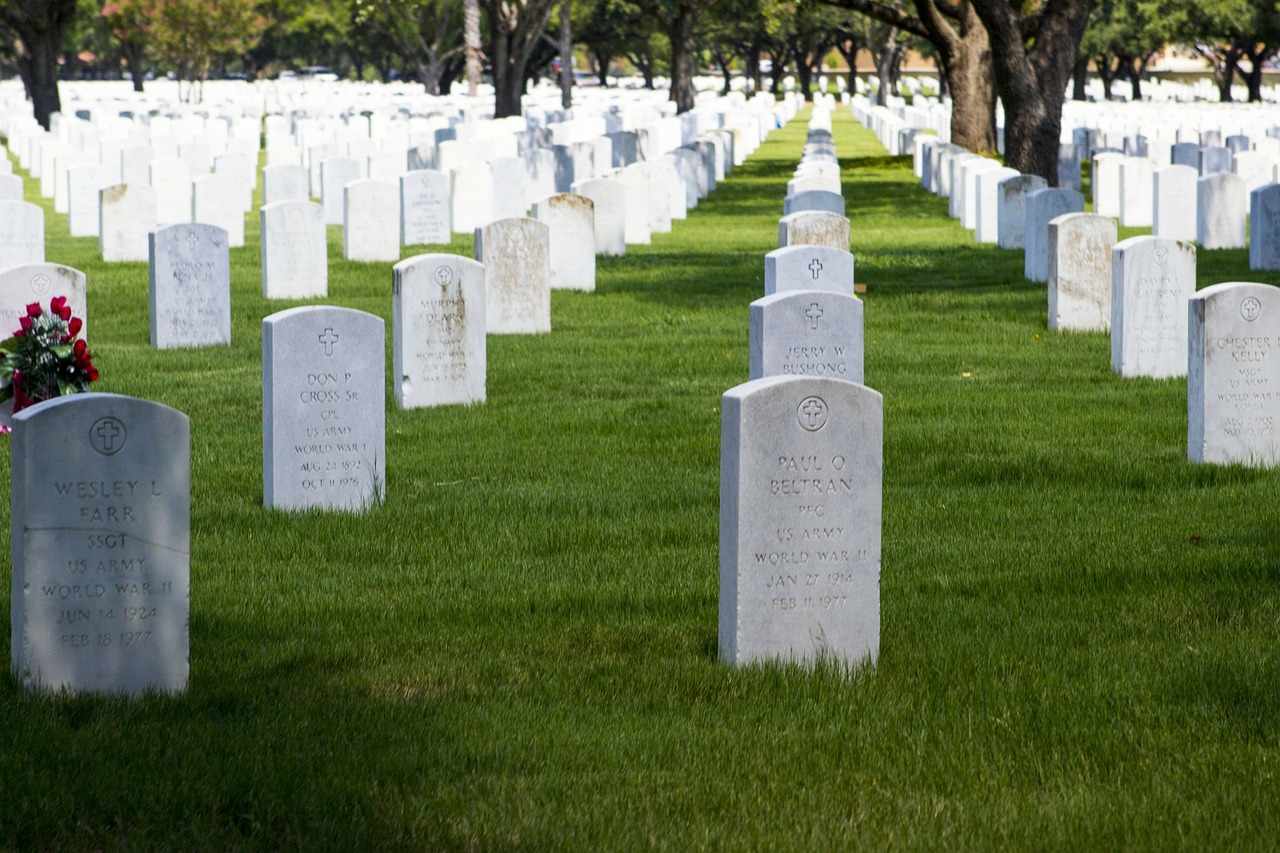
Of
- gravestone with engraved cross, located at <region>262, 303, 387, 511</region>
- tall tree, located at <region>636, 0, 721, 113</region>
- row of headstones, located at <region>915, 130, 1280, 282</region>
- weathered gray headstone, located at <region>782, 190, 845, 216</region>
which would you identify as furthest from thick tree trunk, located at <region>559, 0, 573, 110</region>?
gravestone with engraved cross, located at <region>262, 303, 387, 511</region>

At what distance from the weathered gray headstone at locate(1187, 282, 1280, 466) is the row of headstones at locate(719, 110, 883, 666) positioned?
3851 mm

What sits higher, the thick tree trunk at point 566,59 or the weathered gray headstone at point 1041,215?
the thick tree trunk at point 566,59

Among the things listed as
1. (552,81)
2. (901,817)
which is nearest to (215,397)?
(901,817)

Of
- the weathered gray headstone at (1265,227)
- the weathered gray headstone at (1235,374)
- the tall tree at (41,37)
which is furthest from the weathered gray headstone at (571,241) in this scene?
the tall tree at (41,37)

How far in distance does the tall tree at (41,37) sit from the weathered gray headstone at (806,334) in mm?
34783

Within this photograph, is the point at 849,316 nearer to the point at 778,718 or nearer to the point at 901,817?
the point at 778,718

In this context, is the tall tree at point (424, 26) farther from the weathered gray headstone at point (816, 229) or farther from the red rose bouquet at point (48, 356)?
the red rose bouquet at point (48, 356)

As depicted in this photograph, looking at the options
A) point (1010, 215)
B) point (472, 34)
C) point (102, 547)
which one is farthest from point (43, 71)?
point (102, 547)

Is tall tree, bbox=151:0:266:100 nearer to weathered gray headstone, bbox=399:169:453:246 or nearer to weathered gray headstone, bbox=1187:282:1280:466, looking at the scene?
weathered gray headstone, bbox=399:169:453:246

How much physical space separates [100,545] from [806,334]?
17.3 ft

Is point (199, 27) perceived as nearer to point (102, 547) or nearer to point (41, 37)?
point (41, 37)

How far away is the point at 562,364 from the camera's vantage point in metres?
13.3

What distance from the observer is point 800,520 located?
5.75 m

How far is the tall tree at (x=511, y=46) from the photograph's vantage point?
43.5 meters
